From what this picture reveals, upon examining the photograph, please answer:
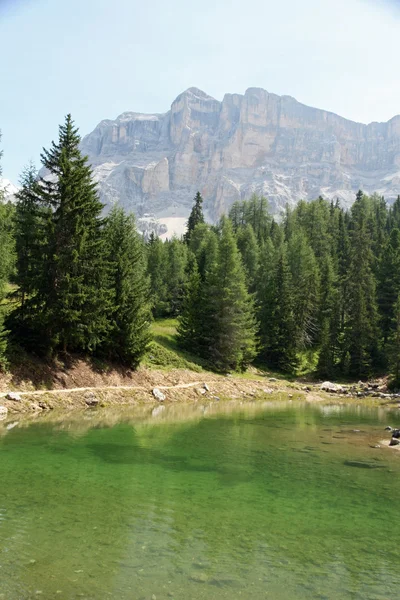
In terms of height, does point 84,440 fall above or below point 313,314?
below

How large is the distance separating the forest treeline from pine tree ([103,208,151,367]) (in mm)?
92

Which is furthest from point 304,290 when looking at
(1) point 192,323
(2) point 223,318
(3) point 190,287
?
(1) point 192,323

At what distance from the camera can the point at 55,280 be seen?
31062mm

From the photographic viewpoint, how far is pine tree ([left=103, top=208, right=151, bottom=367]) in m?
36.7

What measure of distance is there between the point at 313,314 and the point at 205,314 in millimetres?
26149

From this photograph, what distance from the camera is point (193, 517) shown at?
11.0 m

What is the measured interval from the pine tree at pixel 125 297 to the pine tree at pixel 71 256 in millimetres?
2460

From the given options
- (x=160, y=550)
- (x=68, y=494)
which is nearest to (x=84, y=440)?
(x=68, y=494)

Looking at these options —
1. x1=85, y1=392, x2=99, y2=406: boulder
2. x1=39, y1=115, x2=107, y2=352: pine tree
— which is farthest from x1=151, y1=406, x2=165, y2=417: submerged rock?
x1=39, y1=115, x2=107, y2=352: pine tree

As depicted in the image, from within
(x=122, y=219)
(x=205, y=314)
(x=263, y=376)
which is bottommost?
(x=263, y=376)

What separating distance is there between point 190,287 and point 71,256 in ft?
85.2

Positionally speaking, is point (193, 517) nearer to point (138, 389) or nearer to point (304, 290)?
point (138, 389)

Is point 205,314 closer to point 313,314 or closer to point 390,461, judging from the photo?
point 313,314

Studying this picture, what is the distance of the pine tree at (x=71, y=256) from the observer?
30.7 metres
